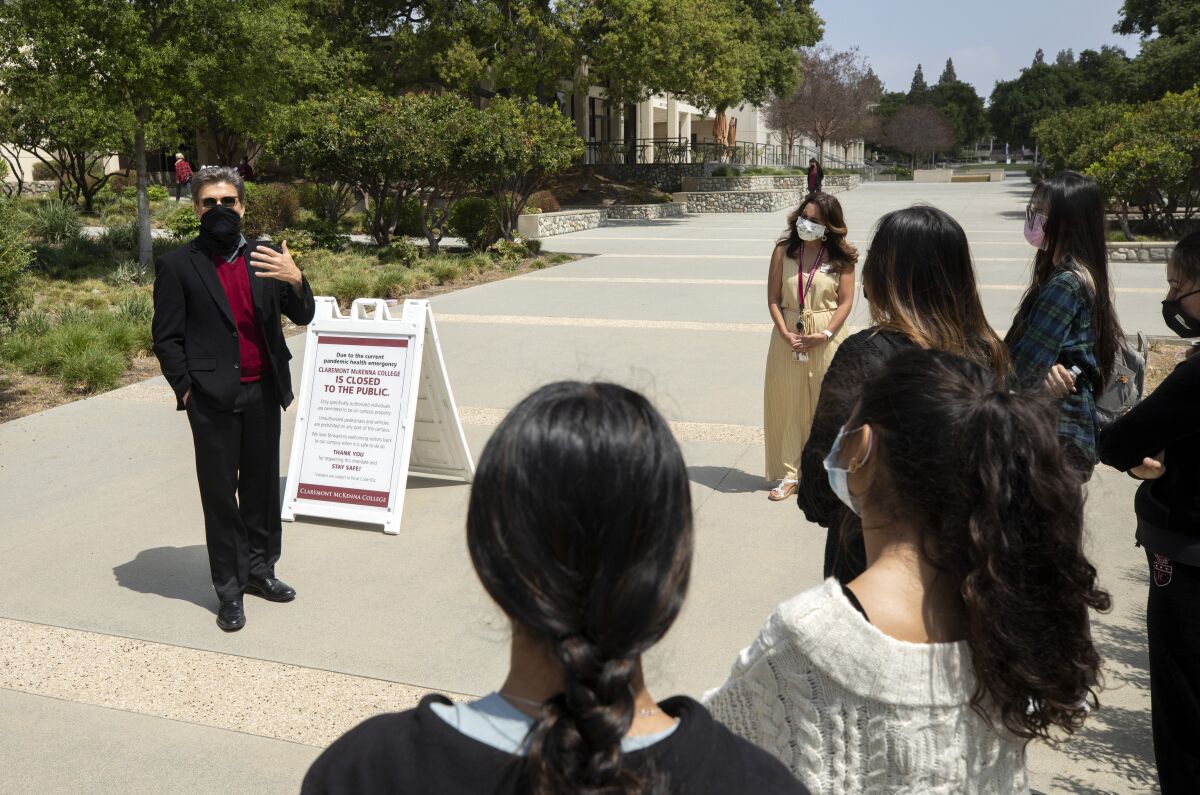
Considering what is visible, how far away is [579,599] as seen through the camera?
1140 millimetres

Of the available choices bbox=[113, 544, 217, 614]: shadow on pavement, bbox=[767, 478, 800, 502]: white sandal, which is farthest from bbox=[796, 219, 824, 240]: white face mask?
bbox=[113, 544, 217, 614]: shadow on pavement

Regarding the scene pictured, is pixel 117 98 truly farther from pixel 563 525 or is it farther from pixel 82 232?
pixel 563 525

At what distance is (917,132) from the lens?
85688 mm

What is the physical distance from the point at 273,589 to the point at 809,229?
3285 mm

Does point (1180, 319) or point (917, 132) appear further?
point (917, 132)

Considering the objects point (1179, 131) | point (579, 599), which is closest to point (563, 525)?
point (579, 599)

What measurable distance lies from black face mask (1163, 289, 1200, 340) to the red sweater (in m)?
3.43

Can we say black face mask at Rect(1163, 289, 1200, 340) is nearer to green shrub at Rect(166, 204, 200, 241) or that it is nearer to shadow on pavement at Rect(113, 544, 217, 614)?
shadow on pavement at Rect(113, 544, 217, 614)

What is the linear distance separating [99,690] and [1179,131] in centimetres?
2047

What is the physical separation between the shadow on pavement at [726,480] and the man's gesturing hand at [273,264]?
2.80 metres

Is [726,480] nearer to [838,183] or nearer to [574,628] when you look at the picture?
[574,628]

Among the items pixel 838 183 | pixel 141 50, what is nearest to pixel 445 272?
pixel 141 50

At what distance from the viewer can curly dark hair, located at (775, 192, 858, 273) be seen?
5484 millimetres

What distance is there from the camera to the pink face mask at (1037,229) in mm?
3741
